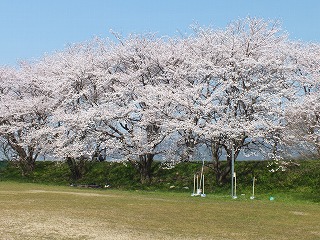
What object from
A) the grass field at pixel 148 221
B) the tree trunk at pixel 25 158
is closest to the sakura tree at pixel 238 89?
the grass field at pixel 148 221

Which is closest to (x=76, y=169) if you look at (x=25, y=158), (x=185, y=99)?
(x=25, y=158)

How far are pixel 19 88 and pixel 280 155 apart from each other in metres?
28.8

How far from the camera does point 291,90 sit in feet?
115

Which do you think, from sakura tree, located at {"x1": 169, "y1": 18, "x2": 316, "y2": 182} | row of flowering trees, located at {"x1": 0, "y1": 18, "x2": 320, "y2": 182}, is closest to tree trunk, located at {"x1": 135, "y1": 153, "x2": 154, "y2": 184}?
row of flowering trees, located at {"x1": 0, "y1": 18, "x2": 320, "y2": 182}

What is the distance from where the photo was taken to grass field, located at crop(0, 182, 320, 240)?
13500 mm

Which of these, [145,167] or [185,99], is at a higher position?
[185,99]

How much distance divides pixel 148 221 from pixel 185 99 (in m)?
19.4

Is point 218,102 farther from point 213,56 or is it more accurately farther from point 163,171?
point 163,171

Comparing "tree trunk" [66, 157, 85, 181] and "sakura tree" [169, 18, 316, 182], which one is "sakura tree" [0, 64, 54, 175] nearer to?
"tree trunk" [66, 157, 85, 181]

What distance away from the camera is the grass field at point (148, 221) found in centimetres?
1350

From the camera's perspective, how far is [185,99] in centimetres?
3481

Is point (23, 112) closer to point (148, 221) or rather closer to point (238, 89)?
point (238, 89)

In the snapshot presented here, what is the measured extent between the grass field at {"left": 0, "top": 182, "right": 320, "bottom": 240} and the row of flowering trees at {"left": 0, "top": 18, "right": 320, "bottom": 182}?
1201 centimetres

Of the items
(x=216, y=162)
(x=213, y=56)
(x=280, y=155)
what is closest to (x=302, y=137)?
(x=280, y=155)
